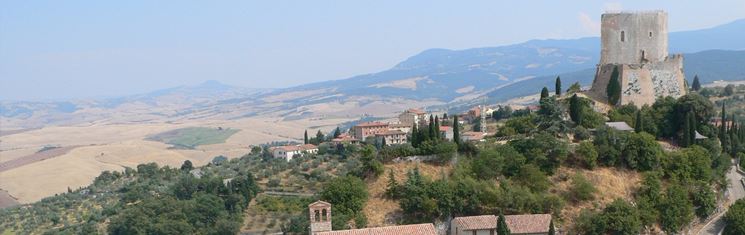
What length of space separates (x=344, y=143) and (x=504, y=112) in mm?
20215

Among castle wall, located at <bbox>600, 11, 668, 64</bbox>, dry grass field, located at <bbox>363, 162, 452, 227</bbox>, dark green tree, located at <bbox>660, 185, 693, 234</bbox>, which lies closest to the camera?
dark green tree, located at <bbox>660, 185, 693, 234</bbox>

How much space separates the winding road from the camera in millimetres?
42188

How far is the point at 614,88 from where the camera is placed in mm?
55781

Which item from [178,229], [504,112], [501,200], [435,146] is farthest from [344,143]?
[501,200]

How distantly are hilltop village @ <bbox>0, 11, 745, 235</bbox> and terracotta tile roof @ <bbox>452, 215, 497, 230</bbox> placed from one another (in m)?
0.10

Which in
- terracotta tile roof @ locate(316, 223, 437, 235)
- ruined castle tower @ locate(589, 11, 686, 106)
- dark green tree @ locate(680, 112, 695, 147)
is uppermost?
ruined castle tower @ locate(589, 11, 686, 106)

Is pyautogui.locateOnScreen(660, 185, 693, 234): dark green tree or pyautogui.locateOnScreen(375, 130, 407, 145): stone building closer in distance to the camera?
pyautogui.locateOnScreen(660, 185, 693, 234): dark green tree

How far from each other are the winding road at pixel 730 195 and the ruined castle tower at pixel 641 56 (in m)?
7.91

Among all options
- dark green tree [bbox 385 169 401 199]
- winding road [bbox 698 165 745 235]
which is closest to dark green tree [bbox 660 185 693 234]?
winding road [bbox 698 165 745 235]

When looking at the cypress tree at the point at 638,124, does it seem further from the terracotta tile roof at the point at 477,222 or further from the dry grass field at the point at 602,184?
the terracotta tile roof at the point at 477,222

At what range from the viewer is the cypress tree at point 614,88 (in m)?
55.5

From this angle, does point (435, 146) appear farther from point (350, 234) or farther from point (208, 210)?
point (208, 210)

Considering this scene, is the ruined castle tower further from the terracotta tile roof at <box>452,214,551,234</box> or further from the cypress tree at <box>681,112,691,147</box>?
the terracotta tile roof at <box>452,214,551,234</box>

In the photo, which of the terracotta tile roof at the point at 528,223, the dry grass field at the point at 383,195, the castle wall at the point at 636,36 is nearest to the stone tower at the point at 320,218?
the dry grass field at the point at 383,195
